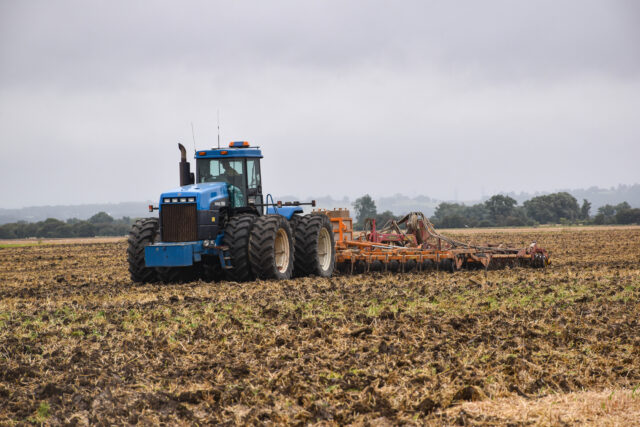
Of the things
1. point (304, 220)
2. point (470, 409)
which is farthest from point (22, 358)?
point (304, 220)

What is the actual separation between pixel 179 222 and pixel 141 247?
3.03ft

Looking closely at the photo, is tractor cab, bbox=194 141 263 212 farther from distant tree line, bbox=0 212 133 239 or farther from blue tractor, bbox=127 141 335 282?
distant tree line, bbox=0 212 133 239

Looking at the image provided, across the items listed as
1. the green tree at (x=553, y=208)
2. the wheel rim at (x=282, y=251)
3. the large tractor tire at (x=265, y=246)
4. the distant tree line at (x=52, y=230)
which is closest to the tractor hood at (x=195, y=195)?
the large tractor tire at (x=265, y=246)

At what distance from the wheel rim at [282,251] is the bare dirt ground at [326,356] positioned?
1.99 meters

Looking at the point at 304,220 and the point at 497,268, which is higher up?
the point at 304,220

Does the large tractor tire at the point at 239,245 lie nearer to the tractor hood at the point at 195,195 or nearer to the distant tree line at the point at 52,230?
the tractor hood at the point at 195,195

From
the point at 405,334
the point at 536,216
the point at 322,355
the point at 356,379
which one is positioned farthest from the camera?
the point at 536,216

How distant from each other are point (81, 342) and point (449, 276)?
8.65 m

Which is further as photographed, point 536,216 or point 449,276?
point 536,216

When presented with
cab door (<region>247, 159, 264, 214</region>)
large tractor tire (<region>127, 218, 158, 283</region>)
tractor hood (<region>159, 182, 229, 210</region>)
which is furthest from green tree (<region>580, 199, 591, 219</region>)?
large tractor tire (<region>127, 218, 158, 283</region>)

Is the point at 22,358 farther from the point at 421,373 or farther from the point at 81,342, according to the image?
the point at 421,373

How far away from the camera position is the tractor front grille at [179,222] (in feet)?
43.8

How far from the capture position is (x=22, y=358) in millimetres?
7391

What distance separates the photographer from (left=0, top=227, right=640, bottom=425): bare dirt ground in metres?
5.75
